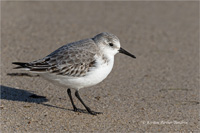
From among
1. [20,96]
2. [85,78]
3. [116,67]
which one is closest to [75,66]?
[85,78]

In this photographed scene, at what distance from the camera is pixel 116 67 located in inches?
330

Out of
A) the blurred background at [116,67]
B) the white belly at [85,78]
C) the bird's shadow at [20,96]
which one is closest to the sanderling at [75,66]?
the white belly at [85,78]

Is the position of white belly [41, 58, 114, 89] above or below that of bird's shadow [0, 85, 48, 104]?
above

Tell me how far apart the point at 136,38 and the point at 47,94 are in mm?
4066

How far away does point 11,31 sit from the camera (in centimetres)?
977

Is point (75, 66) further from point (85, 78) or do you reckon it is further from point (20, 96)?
point (20, 96)

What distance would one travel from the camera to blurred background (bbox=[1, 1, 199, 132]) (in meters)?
5.87

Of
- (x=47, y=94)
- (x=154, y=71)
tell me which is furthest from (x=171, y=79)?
(x=47, y=94)

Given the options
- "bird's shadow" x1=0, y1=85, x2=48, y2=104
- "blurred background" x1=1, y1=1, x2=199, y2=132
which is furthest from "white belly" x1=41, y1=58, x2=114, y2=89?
"bird's shadow" x1=0, y1=85, x2=48, y2=104

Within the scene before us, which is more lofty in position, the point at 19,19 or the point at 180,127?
the point at 19,19

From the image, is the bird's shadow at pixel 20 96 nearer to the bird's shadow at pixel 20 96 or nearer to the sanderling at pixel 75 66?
the bird's shadow at pixel 20 96

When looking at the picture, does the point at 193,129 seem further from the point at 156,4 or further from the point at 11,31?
the point at 156,4

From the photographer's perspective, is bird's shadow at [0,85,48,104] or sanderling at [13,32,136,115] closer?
sanderling at [13,32,136,115]

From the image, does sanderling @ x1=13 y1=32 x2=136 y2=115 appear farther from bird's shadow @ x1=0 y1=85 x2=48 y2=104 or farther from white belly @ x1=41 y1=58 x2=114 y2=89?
bird's shadow @ x1=0 y1=85 x2=48 y2=104
